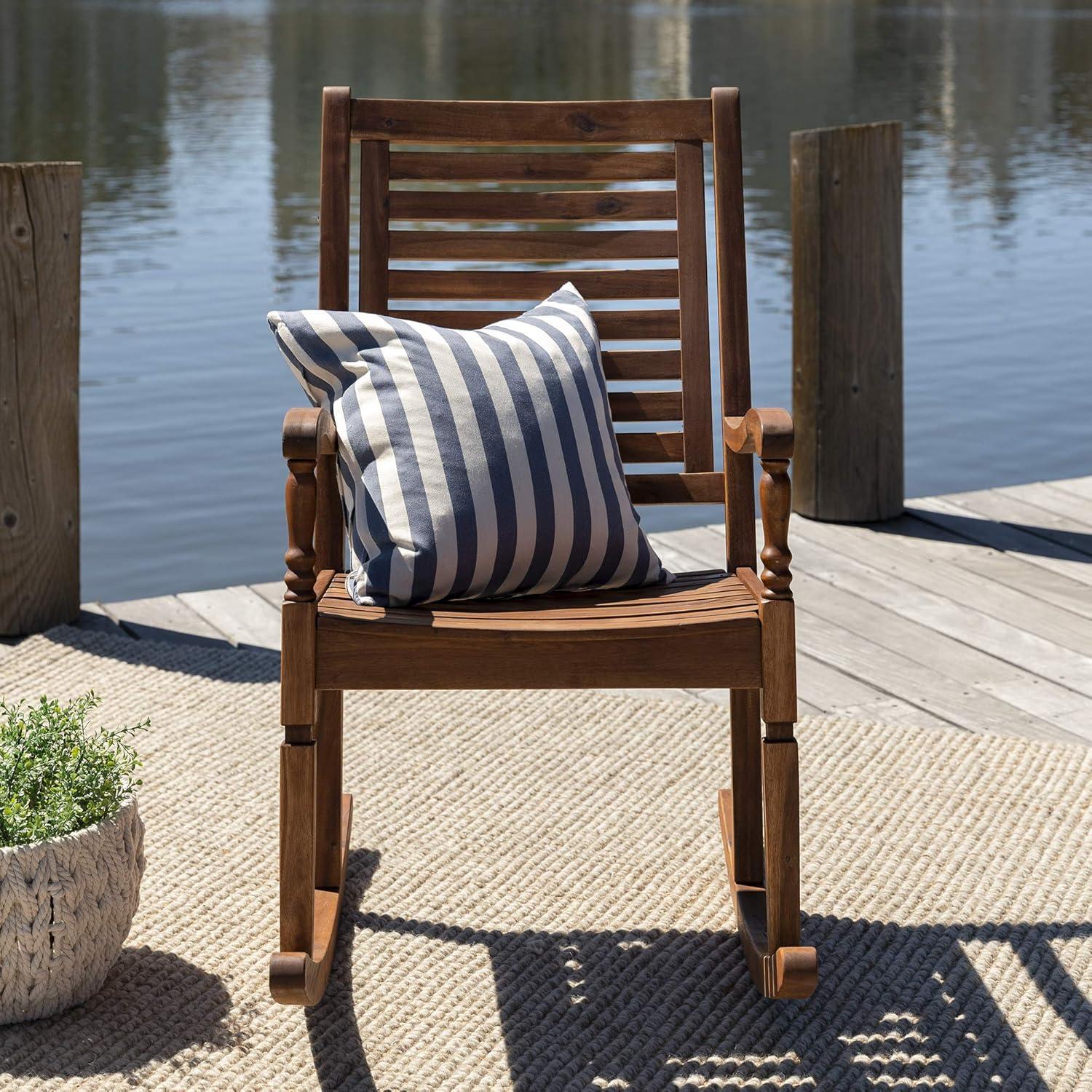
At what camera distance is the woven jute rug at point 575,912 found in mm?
1663

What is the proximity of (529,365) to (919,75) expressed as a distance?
18234 mm

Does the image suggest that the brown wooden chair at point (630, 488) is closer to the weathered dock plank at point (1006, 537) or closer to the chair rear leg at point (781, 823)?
the chair rear leg at point (781, 823)

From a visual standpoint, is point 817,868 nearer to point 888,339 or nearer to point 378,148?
point 378,148

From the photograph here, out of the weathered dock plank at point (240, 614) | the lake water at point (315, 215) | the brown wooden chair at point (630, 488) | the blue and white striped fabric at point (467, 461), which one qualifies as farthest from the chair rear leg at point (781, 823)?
the lake water at point (315, 215)

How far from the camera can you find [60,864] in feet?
5.36

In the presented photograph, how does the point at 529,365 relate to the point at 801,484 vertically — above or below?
above

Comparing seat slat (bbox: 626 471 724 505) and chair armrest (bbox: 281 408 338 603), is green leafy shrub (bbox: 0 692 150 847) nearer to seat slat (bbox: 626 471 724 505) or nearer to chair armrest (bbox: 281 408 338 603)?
chair armrest (bbox: 281 408 338 603)

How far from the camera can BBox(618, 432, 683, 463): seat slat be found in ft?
6.89

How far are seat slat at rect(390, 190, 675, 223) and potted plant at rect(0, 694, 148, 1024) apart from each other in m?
0.83

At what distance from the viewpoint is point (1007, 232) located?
8688 millimetres

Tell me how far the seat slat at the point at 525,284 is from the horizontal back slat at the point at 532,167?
125 mm

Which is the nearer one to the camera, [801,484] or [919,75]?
[801,484]

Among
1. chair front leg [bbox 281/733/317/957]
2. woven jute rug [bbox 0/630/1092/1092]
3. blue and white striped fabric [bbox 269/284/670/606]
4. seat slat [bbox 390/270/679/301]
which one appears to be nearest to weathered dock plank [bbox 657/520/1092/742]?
woven jute rug [bbox 0/630/1092/1092]

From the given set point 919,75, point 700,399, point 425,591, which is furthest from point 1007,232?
point 919,75
